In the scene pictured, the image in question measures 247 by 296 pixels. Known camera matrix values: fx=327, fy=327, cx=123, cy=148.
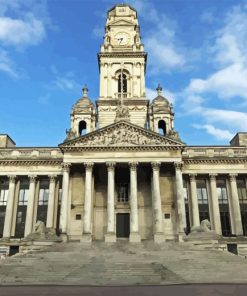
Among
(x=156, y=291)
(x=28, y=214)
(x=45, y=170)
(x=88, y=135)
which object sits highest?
(x=88, y=135)

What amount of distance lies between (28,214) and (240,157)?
31.7 metres

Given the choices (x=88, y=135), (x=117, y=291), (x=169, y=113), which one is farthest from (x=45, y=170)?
(x=117, y=291)

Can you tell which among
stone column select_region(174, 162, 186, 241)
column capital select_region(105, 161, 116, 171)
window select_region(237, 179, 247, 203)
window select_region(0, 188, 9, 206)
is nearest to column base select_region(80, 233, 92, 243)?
column capital select_region(105, 161, 116, 171)

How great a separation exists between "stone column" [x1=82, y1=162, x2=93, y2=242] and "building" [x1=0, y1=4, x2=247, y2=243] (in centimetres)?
12

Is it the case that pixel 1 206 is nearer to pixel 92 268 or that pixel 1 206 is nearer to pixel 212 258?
pixel 92 268

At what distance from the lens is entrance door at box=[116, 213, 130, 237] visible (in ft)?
142

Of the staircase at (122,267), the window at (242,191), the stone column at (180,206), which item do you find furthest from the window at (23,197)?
the window at (242,191)

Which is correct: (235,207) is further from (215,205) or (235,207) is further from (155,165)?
(155,165)

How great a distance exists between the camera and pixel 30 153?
5009 cm

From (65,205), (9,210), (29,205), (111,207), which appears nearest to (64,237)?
(65,205)

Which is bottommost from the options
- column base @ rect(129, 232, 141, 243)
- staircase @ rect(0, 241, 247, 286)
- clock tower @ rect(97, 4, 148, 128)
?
staircase @ rect(0, 241, 247, 286)

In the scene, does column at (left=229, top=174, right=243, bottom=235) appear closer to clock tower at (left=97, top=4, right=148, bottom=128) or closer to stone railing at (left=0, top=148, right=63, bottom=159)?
clock tower at (left=97, top=4, right=148, bottom=128)

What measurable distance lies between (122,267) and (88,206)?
1553cm

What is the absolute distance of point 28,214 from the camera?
1826 inches
